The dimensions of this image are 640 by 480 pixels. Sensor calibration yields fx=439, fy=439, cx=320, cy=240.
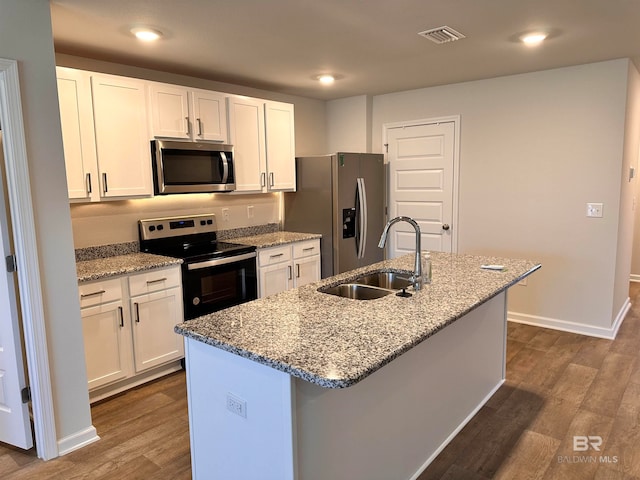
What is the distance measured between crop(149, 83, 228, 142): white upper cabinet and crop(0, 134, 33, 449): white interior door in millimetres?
1279

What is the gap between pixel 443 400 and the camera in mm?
2361

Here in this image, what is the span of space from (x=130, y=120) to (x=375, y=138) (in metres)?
2.84

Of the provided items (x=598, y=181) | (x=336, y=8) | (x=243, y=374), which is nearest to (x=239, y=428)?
(x=243, y=374)

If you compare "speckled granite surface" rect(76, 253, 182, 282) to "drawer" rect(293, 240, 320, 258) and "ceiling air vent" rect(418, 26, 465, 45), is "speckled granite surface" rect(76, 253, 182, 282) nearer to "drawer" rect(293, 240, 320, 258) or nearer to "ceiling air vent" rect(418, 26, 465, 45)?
"drawer" rect(293, 240, 320, 258)

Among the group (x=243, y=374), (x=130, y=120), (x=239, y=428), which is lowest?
(x=239, y=428)

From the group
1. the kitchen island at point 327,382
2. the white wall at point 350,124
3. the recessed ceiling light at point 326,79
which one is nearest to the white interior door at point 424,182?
the white wall at point 350,124

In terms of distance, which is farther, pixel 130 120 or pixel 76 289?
pixel 130 120

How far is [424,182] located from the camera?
189 inches

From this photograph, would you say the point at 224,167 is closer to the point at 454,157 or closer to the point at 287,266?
the point at 287,266

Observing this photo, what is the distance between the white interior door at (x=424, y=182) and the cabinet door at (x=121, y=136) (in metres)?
2.75

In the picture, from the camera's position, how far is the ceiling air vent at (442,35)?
274 centimetres

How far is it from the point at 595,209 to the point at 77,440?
13.9ft

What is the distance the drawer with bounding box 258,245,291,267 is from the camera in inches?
152

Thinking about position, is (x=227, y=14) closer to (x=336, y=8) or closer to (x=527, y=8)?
(x=336, y=8)
